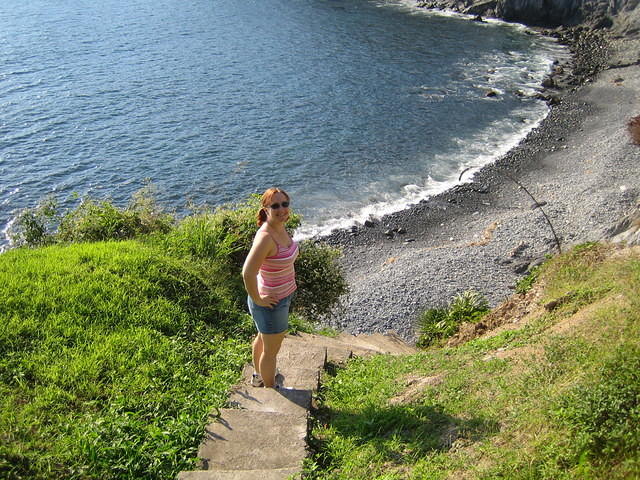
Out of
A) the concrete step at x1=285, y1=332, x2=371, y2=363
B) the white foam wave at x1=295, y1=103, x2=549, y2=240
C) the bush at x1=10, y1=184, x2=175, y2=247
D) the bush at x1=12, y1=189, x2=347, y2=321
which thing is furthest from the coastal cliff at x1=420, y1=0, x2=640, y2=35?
the concrete step at x1=285, y1=332, x2=371, y2=363

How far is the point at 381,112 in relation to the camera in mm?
37438

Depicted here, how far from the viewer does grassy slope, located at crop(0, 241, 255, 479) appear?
5.39m

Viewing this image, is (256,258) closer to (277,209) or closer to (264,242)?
(264,242)

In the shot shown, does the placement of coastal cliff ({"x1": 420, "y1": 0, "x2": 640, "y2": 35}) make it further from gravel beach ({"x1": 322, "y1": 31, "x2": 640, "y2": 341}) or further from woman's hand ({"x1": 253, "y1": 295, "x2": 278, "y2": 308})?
woman's hand ({"x1": 253, "y1": 295, "x2": 278, "y2": 308})

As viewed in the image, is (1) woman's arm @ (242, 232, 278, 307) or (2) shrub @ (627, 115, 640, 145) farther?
(2) shrub @ (627, 115, 640, 145)

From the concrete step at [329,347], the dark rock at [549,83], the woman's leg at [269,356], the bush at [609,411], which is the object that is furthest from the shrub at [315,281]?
the dark rock at [549,83]

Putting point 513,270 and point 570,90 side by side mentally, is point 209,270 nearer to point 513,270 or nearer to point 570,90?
point 513,270

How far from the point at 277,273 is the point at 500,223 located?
20.3m

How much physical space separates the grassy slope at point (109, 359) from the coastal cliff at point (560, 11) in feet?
180

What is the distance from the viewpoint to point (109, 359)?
270 inches

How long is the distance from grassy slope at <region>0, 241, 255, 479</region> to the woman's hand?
118 centimetres

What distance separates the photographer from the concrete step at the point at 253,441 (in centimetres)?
526

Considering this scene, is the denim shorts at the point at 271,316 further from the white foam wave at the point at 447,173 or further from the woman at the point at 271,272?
the white foam wave at the point at 447,173

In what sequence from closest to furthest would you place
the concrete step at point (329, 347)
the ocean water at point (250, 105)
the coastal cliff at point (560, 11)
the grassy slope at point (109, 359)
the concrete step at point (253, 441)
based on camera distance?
the concrete step at point (253, 441) < the grassy slope at point (109, 359) < the concrete step at point (329, 347) < the ocean water at point (250, 105) < the coastal cliff at point (560, 11)
